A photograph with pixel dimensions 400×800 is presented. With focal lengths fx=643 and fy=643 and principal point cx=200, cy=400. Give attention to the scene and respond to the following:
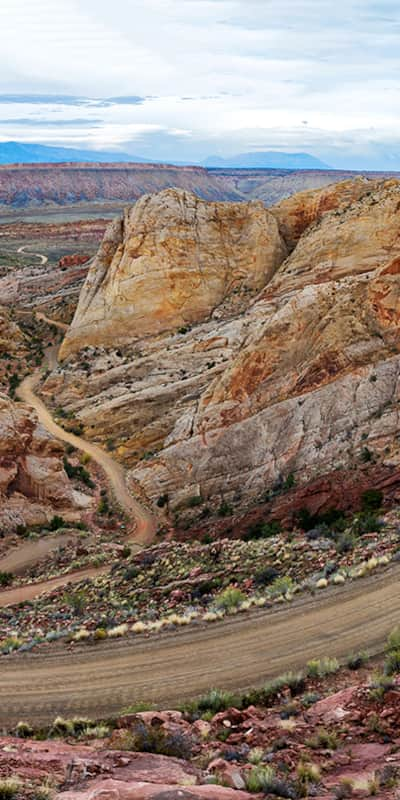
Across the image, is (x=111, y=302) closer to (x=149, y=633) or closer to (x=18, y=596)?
(x=18, y=596)

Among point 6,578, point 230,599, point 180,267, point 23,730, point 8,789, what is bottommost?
point 23,730

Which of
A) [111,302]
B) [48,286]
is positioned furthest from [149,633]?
[48,286]

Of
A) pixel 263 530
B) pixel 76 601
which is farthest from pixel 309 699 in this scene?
pixel 263 530

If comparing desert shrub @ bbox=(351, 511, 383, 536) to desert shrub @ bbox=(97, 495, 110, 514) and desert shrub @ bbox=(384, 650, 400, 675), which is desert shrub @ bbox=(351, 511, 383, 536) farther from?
desert shrub @ bbox=(97, 495, 110, 514)

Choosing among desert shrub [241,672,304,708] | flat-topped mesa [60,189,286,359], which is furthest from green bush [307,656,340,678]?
flat-topped mesa [60,189,286,359]

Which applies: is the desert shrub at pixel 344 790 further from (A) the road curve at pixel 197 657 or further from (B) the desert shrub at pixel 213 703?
(A) the road curve at pixel 197 657

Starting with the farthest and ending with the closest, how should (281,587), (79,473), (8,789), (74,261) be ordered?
1. (74,261)
2. (79,473)
3. (281,587)
4. (8,789)

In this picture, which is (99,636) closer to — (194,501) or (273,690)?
(273,690)
